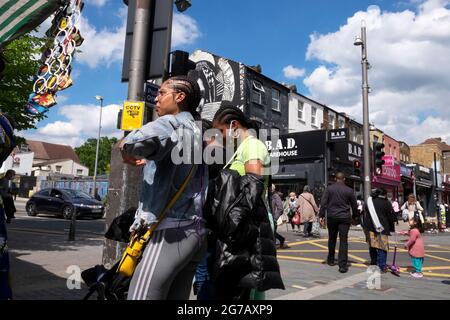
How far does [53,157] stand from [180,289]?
283 feet

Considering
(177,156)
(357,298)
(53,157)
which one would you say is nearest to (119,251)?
(177,156)

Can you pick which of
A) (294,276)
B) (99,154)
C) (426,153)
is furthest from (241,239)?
(99,154)

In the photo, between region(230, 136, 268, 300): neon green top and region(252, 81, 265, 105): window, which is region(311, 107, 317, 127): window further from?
region(230, 136, 268, 300): neon green top

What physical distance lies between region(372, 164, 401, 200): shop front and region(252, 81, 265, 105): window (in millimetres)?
11078

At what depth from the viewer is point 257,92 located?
25.7 m

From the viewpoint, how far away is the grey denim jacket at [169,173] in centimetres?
192

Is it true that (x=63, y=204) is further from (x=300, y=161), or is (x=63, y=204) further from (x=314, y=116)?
(x=314, y=116)

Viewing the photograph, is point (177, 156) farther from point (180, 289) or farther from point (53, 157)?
point (53, 157)

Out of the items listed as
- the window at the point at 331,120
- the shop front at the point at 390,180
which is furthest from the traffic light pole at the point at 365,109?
the window at the point at 331,120

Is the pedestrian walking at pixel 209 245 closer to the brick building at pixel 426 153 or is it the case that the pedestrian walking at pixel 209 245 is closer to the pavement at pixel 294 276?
the pavement at pixel 294 276

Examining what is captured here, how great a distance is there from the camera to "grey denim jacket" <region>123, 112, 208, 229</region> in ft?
6.31

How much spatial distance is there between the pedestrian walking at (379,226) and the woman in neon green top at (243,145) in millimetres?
4828

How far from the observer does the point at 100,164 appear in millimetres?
76125

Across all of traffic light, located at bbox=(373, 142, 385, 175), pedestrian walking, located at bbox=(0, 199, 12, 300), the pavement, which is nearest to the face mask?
pedestrian walking, located at bbox=(0, 199, 12, 300)
